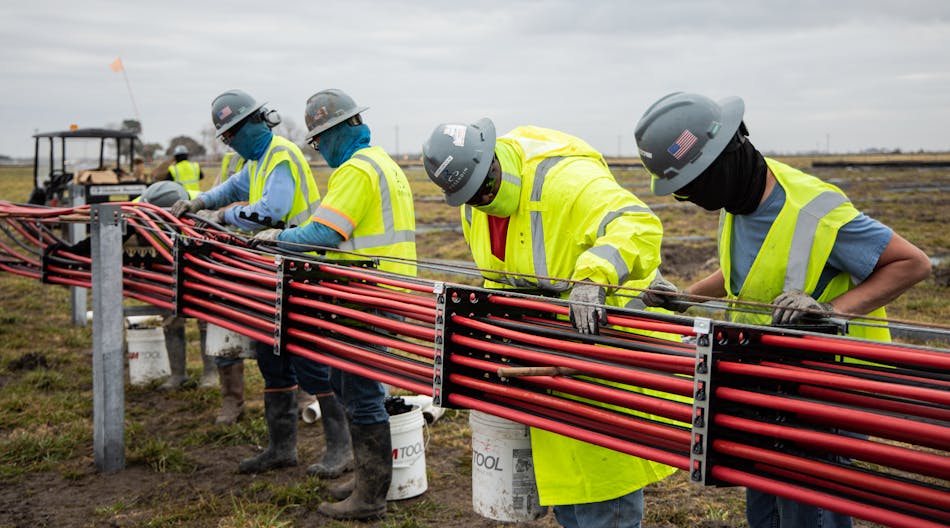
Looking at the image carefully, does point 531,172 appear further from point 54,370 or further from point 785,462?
point 54,370

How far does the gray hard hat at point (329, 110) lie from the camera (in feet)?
16.3

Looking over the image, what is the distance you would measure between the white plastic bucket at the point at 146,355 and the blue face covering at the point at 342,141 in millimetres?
3382

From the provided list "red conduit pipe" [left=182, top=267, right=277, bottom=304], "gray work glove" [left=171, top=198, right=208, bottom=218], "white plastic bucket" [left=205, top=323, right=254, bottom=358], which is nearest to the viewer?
"red conduit pipe" [left=182, top=267, right=277, bottom=304]

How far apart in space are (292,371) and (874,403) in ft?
13.5

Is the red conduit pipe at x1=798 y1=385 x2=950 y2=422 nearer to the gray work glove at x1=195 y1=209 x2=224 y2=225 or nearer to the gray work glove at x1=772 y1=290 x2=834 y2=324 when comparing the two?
the gray work glove at x1=772 y1=290 x2=834 y2=324

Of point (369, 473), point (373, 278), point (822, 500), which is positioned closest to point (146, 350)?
point (369, 473)

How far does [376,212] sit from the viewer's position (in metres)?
4.75

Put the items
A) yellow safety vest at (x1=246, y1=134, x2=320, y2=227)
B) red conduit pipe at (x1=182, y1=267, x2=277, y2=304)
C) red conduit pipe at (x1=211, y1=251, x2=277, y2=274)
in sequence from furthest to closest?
yellow safety vest at (x1=246, y1=134, x2=320, y2=227) → red conduit pipe at (x1=211, y1=251, x2=277, y2=274) → red conduit pipe at (x1=182, y1=267, x2=277, y2=304)

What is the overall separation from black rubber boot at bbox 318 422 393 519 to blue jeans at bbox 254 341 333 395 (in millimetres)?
601

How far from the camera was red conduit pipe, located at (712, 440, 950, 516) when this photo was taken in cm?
201

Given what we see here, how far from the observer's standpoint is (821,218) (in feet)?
9.18

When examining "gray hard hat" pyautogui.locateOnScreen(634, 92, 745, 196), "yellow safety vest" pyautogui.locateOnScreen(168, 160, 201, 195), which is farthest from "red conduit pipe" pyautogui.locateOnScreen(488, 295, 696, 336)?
"yellow safety vest" pyautogui.locateOnScreen(168, 160, 201, 195)

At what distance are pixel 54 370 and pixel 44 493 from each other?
3.12 metres

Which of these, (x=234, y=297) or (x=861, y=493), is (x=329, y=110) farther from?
(x=861, y=493)
